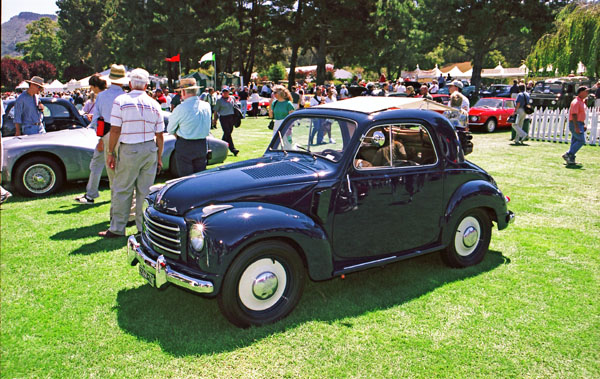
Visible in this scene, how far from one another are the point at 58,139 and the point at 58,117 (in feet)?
7.03

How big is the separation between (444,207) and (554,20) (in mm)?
36268

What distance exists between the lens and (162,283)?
3.68m

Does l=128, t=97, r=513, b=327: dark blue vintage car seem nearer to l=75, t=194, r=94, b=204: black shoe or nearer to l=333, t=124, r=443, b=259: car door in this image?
l=333, t=124, r=443, b=259: car door

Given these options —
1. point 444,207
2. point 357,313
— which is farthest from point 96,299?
point 444,207

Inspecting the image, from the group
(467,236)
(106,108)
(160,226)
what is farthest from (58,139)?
(467,236)

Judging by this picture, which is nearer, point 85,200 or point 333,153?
point 333,153

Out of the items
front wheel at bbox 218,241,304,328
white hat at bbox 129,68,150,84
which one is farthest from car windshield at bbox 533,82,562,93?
front wheel at bbox 218,241,304,328

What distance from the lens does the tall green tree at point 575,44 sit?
24875mm

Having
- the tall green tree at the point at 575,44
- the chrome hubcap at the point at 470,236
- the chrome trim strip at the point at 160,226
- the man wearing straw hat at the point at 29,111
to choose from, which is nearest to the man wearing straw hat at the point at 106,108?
the chrome trim strip at the point at 160,226

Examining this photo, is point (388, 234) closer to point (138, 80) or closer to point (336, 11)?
point (138, 80)

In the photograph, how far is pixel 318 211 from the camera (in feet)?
13.2

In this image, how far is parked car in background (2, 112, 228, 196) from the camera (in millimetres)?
7836

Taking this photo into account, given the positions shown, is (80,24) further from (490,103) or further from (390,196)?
(390,196)

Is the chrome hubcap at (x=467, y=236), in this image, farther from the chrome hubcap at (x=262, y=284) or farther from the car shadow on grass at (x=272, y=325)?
the chrome hubcap at (x=262, y=284)
